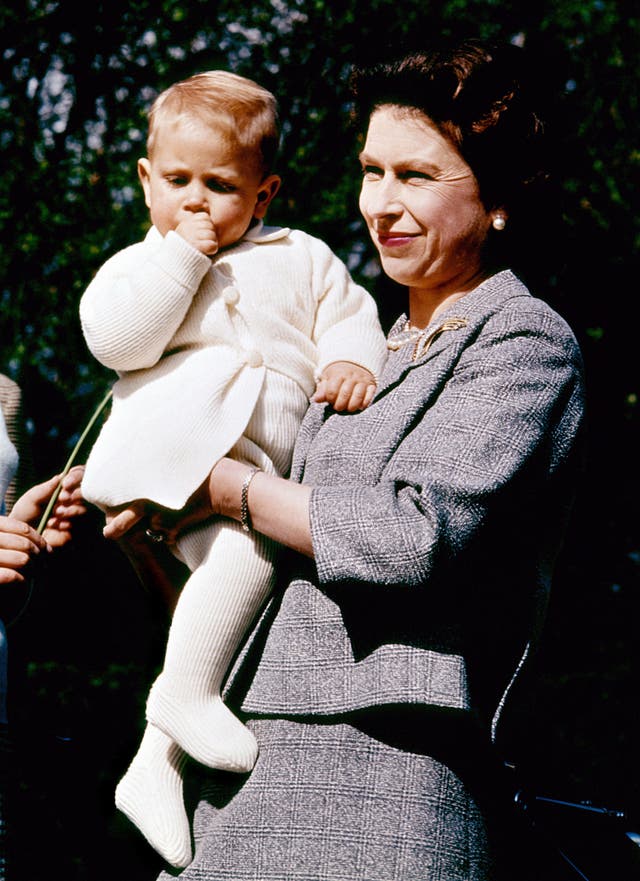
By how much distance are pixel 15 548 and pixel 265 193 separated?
3.32 feet

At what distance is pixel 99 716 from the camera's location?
369 cm

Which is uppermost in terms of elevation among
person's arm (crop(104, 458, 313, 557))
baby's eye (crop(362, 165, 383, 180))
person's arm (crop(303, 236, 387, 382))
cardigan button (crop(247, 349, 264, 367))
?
baby's eye (crop(362, 165, 383, 180))

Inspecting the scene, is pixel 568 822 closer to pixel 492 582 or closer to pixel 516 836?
pixel 516 836

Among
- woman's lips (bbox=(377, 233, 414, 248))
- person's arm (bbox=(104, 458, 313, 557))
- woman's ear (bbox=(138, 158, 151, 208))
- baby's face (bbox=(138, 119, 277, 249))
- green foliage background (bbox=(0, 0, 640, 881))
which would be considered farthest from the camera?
green foliage background (bbox=(0, 0, 640, 881))

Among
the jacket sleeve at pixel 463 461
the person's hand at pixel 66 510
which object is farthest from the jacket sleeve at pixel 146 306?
the jacket sleeve at pixel 463 461

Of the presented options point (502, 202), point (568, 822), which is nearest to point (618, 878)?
point (568, 822)

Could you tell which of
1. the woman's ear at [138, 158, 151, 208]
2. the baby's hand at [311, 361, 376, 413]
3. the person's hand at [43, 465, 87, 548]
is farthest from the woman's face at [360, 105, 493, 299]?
the person's hand at [43, 465, 87, 548]

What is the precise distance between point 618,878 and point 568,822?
0.16 meters

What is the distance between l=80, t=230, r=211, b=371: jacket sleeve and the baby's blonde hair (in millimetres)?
291

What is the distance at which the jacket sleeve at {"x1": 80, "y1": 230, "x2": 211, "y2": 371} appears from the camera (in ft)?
7.45

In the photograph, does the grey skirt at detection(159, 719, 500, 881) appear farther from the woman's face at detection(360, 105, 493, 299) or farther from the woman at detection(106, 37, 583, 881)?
the woman's face at detection(360, 105, 493, 299)

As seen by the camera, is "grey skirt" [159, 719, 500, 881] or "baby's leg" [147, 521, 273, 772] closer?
"grey skirt" [159, 719, 500, 881]

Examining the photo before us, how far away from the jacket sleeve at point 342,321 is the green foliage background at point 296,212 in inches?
38.7

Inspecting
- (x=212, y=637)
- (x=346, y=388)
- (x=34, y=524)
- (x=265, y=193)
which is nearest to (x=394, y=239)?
(x=346, y=388)
